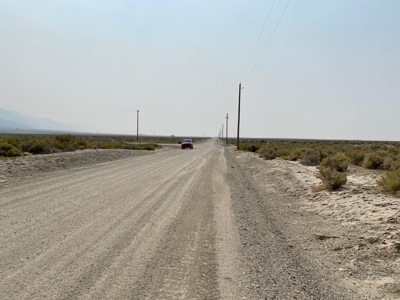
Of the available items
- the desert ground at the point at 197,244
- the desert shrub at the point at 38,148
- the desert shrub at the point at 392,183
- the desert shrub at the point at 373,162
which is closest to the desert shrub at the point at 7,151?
the desert shrub at the point at 38,148

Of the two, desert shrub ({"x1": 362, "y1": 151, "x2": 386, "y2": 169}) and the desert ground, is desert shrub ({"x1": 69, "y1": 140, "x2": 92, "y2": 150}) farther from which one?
desert shrub ({"x1": 362, "y1": 151, "x2": 386, "y2": 169})

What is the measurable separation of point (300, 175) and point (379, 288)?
1160 cm

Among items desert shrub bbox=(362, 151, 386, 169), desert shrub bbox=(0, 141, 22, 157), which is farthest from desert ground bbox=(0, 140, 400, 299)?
desert shrub bbox=(0, 141, 22, 157)

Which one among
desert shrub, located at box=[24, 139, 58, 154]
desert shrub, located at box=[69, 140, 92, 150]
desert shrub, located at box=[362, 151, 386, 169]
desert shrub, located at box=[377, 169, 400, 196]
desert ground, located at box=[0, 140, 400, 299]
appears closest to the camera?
desert ground, located at box=[0, 140, 400, 299]

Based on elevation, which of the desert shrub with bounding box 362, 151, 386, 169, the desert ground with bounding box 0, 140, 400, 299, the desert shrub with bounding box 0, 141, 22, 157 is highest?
the desert shrub with bounding box 362, 151, 386, 169

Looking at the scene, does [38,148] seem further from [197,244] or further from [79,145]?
[197,244]

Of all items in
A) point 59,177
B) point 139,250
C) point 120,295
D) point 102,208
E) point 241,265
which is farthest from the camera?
point 59,177

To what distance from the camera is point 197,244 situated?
6020mm

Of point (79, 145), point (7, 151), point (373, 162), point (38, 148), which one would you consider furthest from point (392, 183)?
point (79, 145)

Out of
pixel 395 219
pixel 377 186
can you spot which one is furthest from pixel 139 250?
pixel 377 186

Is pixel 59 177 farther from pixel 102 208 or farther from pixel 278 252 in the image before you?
pixel 278 252

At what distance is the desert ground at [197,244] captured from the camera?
4.29 meters

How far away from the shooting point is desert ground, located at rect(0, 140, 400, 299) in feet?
14.1

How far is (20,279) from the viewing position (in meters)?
4.38
